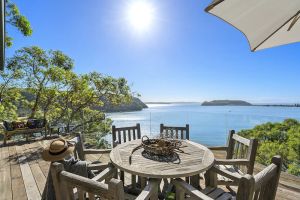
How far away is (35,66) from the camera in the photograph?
364 inches

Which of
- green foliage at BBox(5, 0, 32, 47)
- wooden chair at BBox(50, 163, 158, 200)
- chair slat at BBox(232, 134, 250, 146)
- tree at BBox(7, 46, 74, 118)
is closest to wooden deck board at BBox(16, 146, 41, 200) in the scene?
wooden chair at BBox(50, 163, 158, 200)

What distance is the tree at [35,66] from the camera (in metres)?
8.87

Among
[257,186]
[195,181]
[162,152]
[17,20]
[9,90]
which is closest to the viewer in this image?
[257,186]

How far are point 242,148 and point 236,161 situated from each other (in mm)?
373

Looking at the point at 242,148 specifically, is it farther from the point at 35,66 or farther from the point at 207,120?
the point at 35,66

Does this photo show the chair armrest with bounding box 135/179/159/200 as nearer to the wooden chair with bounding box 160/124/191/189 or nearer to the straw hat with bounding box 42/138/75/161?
the straw hat with bounding box 42/138/75/161

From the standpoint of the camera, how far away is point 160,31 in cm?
822

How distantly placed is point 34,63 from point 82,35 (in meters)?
2.81

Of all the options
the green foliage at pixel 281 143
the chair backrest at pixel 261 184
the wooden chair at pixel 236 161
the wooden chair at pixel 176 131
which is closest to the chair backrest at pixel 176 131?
the wooden chair at pixel 176 131

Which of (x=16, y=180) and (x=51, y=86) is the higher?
(x=51, y=86)

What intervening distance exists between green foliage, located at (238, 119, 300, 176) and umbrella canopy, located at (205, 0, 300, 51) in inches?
295

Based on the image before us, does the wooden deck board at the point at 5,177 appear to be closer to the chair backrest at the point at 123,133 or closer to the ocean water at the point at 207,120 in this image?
the chair backrest at the point at 123,133

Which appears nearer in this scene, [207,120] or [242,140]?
[242,140]

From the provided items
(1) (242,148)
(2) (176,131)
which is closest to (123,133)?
(2) (176,131)
